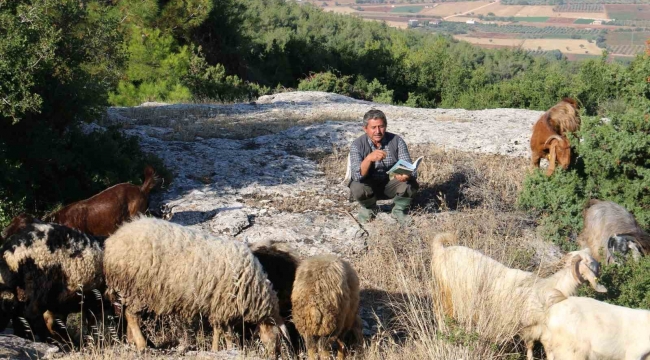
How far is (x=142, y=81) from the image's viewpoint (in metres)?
21.8

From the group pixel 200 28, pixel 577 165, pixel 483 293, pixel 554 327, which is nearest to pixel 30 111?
pixel 483 293

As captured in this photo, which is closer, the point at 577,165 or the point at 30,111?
the point at 30,111

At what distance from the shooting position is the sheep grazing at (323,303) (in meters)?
5.93

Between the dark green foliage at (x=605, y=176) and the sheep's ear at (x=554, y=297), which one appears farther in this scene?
the dark green foliage at (x=605, y=176)

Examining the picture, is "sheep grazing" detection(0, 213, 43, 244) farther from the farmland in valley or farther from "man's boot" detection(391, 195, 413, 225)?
the farmland in valley

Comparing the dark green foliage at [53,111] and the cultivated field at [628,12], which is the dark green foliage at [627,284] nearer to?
the dark green foliage at [53,111]

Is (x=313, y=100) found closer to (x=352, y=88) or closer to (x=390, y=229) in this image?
(x=352, y=88)

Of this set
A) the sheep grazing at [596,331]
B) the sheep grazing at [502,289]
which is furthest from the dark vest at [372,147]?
the sheep grazing at [596,331]

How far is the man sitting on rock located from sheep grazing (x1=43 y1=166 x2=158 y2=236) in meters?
2.57

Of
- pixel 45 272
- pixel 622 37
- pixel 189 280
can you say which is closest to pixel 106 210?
pixel 45 272

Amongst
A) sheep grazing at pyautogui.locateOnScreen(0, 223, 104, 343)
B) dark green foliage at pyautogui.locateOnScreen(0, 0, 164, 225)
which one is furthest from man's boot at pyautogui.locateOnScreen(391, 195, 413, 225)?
sheep grazing at pyautogui.locateOnScreen(0, 223, 104, 343)

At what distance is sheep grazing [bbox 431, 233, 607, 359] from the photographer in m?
6.00

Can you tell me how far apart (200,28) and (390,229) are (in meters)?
19.0

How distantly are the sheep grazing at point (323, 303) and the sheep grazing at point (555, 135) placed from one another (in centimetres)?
527
